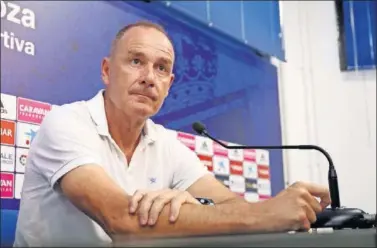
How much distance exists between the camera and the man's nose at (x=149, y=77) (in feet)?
4.79

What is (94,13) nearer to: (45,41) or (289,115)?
(45,41)

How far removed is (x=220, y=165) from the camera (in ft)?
9.28

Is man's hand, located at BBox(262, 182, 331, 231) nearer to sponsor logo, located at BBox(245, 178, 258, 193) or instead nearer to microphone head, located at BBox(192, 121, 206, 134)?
microphone head, located at BBox(192, 121, 206, 134)

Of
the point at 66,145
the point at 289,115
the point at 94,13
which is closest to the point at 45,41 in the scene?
the point at 94,13

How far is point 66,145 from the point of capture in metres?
1.16

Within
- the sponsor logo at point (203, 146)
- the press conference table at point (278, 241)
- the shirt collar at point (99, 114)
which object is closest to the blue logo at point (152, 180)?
the shirt collar at point (99, 114)

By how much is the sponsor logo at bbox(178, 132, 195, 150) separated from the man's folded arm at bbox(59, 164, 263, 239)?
1443 millimetres

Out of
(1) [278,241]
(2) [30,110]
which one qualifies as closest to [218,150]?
(2) [30,110]

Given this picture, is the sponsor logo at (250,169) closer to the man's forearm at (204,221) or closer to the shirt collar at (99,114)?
the shirt collar at (99,114)

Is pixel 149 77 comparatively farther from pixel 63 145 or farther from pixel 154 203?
pixel 154 203

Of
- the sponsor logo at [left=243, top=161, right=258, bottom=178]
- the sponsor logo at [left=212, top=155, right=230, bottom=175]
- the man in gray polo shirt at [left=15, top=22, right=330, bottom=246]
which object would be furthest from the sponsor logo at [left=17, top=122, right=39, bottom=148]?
the sponsor logo at [left=243, top=161, right=258, bottom=178]

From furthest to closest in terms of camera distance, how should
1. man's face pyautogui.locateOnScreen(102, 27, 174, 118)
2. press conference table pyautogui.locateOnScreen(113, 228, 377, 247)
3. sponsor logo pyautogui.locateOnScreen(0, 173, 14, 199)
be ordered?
sponsor logo pyautogui.locateOnScreen(0, 173, 14, 199) → man's face pyautogui.locateOnScreen(102, 27, 174, 118) → press conference table pyautogui.locateOnScreen(113, 228, 377, 247)

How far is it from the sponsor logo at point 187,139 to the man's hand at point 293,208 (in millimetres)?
1589

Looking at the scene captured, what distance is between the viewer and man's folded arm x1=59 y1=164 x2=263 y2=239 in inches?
33.7
